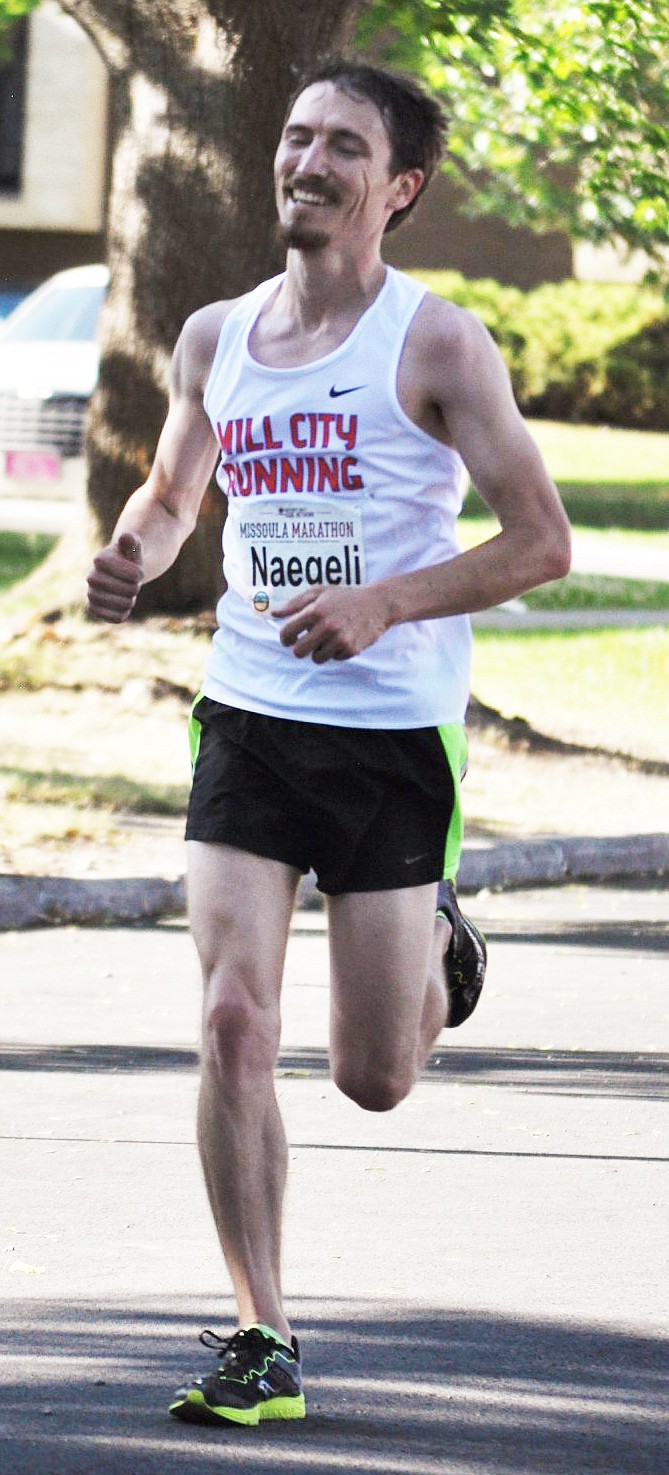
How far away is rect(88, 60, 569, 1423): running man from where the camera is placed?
4137 mm

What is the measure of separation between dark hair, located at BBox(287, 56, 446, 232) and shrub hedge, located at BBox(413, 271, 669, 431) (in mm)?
31858

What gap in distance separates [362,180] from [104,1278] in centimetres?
208

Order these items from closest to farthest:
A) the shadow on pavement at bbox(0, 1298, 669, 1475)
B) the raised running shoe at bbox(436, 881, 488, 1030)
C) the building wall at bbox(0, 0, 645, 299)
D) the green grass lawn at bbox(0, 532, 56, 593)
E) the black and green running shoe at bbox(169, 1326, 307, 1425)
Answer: the shadow on pavement at bbox(0, 1298, 669, 1475), the black and green running shoe at bbox(169, 1326, 307, 1425), the raised running shoe at bbox(436, 881, 488, 1030), the green grass lawn at bbox(0, 532, 56, 593), the building wall at bbox(0, 0, 645, 299)

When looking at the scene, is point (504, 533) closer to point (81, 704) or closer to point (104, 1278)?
point (104, 1278)

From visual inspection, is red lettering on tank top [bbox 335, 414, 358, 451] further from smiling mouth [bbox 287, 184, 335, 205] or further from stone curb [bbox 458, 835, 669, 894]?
stone curb [bbox 458, 835, 669, 894]

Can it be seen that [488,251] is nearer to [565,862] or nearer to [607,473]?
[607,473]

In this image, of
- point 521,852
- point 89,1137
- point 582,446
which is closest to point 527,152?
point 582,446

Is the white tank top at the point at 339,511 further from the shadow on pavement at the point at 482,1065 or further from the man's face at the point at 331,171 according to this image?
the shadow on pavement at the point at 482,1065

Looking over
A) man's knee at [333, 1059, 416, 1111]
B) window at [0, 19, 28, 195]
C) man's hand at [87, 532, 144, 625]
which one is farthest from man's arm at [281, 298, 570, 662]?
window at [0, 19, 28, 195]

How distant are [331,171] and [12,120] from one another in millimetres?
37377

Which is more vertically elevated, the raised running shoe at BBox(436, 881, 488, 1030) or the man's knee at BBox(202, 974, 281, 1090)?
the man's knee at BBox(202, 974, 281, 1090)

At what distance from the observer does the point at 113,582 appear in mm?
4344

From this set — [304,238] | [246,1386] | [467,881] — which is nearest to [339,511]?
[304,238]

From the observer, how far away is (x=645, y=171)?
678 inches
